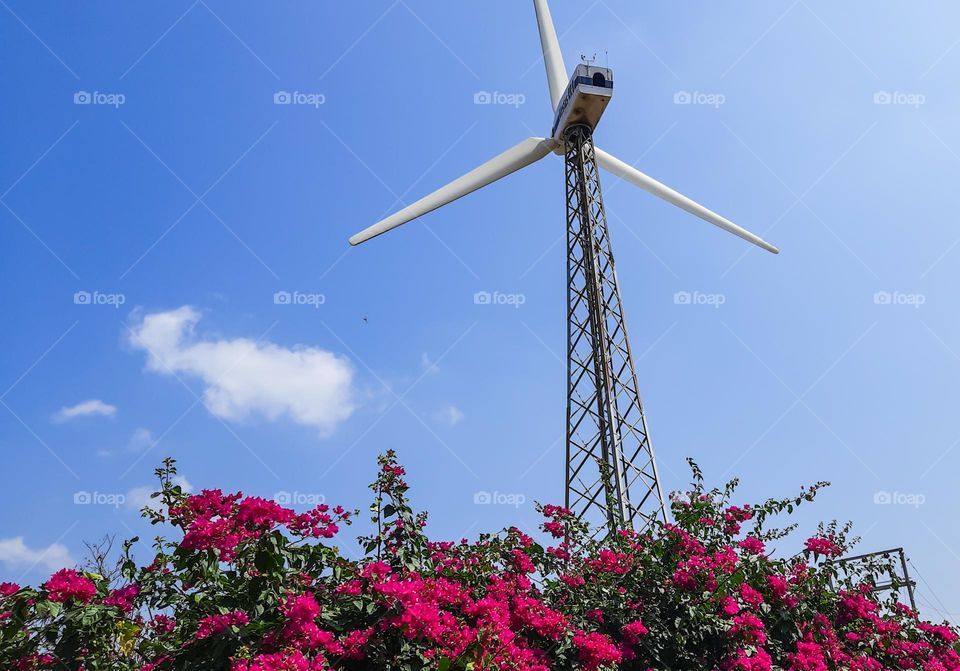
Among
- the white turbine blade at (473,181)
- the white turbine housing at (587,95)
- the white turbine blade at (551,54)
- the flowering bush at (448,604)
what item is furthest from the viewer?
the white turbine blade at (551,54)

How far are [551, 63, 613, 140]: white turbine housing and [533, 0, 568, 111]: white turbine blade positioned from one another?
2293 mm

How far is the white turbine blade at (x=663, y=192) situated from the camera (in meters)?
17.8

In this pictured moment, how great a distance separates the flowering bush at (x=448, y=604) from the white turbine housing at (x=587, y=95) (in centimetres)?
1075

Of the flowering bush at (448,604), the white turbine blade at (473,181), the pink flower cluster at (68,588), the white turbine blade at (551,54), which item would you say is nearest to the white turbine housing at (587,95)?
the white turbine blade at (473,181)

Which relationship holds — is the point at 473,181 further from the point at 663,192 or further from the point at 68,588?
the point at 68,588

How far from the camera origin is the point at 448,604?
4.07m

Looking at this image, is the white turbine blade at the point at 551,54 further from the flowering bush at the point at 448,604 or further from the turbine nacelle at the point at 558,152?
the flowering bush at the point at 448,604

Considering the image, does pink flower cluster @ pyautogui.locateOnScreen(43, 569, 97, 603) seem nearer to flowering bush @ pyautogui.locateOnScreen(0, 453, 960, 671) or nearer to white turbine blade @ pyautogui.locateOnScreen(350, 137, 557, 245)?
flowering bush @ pyautogui.locateOnScreen(0, 453, 960, 671)

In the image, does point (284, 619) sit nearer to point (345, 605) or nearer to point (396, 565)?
point (345, 605)

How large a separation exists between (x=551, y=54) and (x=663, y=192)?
4.65 meters

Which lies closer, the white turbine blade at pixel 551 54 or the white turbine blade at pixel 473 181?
the white turbine blade at pixel 473 181

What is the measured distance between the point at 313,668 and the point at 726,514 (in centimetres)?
412

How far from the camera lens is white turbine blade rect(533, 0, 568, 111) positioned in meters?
17.9

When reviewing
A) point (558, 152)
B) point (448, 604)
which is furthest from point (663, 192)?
point (448, 604)
